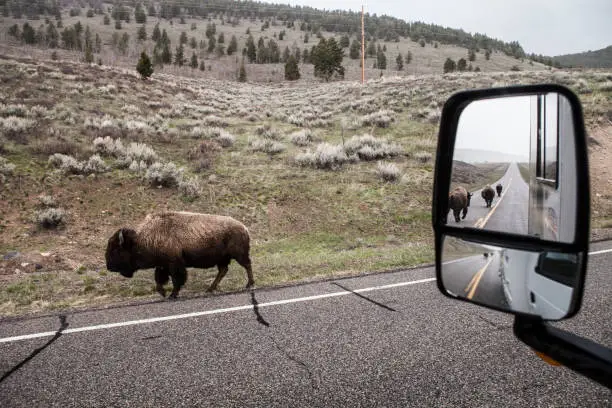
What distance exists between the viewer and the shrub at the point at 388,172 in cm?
1526

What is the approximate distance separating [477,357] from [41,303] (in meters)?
6.89

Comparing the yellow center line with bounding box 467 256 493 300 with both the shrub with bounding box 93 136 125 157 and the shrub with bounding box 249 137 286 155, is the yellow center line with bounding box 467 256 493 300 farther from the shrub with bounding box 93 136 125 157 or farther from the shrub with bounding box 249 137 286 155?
the shrub with bounding box 249 137 286 155

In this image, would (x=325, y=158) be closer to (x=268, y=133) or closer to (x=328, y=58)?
(x=268, y=133)

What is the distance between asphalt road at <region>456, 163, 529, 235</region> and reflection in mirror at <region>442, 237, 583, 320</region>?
0.29ft

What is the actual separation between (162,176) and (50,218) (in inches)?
154

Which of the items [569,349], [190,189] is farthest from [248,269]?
[190,189]

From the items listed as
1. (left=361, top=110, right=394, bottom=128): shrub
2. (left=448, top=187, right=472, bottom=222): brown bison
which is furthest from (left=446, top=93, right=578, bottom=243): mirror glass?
(left=361, top=110, right=394, bottom=128): shrub

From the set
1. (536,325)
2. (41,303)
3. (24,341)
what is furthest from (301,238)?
(536,325)

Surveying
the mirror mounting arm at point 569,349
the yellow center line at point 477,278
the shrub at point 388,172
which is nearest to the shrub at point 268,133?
the shrub at point 388,172

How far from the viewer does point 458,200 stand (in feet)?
6.08

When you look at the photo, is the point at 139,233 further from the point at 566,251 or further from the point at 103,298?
the point at 566,251

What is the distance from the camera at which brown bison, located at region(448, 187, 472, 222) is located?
5.93 feet

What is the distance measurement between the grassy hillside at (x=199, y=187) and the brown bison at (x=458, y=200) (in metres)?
5.62

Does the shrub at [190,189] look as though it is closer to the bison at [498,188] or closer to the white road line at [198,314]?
the white road line at [198,314]
